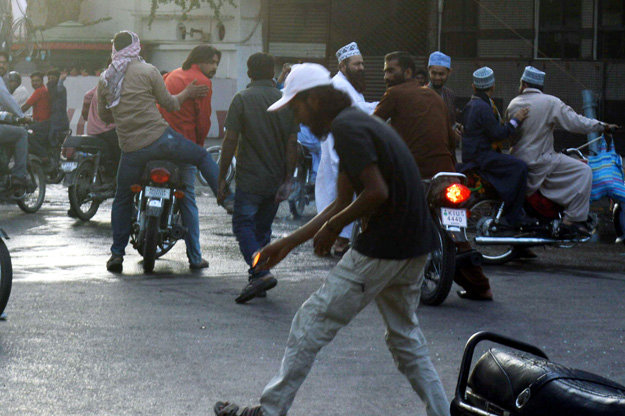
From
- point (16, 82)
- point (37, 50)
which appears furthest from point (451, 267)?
point (37, 50)

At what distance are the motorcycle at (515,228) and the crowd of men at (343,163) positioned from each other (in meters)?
0.09

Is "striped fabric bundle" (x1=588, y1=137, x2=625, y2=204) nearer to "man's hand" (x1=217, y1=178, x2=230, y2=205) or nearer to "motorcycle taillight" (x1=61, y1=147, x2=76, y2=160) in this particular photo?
"man's hand" (x1=217, y1=178, x2=230, y2=205)

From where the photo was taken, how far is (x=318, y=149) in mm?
12711

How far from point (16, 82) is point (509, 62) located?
10.7 m

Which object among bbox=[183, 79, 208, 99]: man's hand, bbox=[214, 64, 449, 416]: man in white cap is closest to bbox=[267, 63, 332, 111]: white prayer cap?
bbox=[214, 64, 449, 416]: man in white cap

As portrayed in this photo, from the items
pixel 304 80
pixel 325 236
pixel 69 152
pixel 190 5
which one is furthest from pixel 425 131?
pixel 190 5

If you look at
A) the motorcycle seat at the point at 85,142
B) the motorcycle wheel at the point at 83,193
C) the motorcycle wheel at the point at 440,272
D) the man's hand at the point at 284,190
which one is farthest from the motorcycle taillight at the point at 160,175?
the motorcycle seat at the point at 85,142

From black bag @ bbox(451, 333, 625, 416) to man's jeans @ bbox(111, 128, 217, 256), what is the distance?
576 cm

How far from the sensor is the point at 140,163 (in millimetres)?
8578

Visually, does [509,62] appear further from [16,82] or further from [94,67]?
[94,67]

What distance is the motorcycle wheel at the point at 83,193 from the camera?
11820 millimetres

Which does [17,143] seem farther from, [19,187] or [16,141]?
[19,187]

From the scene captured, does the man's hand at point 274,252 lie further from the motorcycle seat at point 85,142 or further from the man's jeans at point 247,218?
the motorcycle seat at point 85,142

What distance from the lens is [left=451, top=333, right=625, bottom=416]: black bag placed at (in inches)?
97.0
